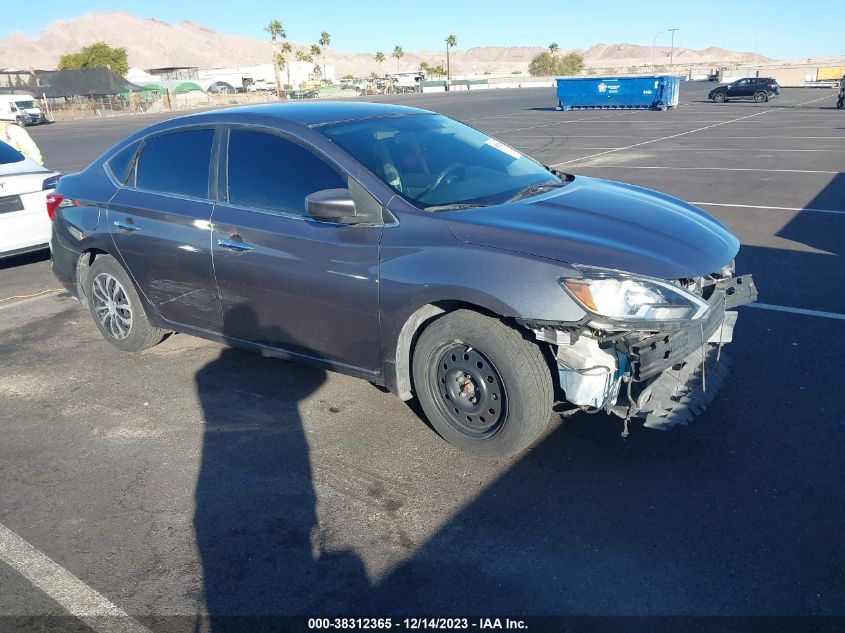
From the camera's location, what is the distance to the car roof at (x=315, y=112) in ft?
14.7

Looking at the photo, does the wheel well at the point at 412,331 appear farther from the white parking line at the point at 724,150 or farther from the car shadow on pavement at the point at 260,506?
the white parking line at the point at 724,150

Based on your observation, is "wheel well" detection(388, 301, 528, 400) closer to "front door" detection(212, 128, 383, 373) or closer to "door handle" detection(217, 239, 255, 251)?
"front door" detection(212, 128, 383, 373)

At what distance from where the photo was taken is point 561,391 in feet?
12.4

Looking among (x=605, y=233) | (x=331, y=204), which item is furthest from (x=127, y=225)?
(x=605, y=233)

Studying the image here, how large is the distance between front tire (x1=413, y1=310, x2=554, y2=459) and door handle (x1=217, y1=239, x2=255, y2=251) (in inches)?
50.0

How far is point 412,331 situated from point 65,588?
2.01 m

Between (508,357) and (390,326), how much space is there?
71 cm

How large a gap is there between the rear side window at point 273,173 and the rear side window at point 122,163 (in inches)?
44.6

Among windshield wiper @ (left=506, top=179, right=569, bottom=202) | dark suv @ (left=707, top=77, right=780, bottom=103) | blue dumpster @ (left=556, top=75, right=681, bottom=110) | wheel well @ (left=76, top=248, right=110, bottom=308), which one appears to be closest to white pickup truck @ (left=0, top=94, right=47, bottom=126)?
blue dumpster @ (left=556, top=75, right=681, bottom=110)

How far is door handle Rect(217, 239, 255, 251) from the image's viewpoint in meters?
4.37

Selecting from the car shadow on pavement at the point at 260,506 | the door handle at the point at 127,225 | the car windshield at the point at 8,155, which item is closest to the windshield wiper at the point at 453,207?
the car shadow on pavement at the point at 260,506

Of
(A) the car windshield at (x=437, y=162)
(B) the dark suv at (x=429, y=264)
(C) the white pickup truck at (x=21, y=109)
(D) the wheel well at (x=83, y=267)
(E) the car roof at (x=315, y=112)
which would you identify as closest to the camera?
(B) the dark suv at (x=429, y=264)

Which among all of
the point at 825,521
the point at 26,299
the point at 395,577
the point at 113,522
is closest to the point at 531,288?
the point at 395,577

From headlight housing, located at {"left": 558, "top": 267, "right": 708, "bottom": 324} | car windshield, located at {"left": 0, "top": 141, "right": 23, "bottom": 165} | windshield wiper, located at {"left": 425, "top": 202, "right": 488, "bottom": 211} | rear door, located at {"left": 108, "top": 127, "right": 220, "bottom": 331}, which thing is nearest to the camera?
headlight housing, located at {"left": 558, "top": 267, "right": 708, "bottom": 324}
